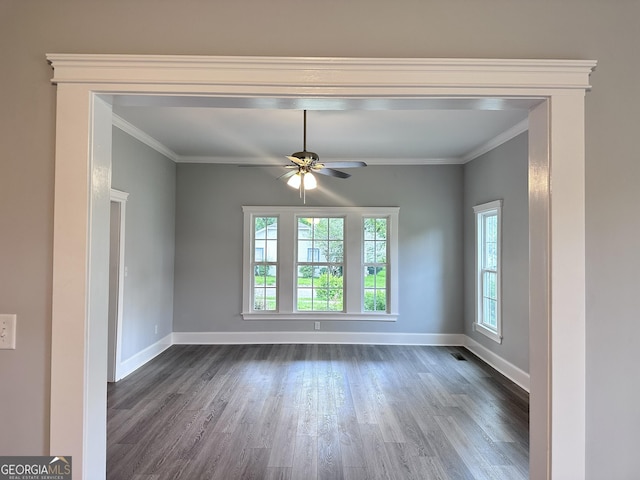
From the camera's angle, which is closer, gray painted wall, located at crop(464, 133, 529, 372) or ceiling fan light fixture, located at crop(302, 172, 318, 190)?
ceiling fan light fixture, located at crop(302, 172, 318, 190)

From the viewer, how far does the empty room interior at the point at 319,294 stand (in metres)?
2.52

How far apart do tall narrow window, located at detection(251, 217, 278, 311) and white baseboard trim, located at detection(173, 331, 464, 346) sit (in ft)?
1.56

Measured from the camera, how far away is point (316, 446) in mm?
2469

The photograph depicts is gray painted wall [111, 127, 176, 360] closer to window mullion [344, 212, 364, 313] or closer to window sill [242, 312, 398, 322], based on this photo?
window sill [242, 312, 398, 322]

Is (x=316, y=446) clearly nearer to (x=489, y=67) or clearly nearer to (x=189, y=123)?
(x=489, y=67)

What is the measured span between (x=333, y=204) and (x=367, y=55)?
4004mm

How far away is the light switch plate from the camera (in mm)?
1146

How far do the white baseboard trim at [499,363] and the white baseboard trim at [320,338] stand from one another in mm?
263

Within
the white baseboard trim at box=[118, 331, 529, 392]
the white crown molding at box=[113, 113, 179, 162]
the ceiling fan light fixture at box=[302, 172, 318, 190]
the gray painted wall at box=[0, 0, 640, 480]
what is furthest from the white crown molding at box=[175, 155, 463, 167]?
the gray painted wall at box=[0, 0, 640, 480]

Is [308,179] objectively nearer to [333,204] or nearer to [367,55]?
[333,204]

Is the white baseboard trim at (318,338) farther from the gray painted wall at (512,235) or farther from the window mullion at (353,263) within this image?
the gray painted wall at (512,235)

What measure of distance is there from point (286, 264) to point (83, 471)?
162 inches

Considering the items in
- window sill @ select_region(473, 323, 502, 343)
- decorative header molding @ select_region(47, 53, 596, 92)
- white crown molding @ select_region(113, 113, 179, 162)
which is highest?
white crown molding @ select_region(113, 113, 179, 162)

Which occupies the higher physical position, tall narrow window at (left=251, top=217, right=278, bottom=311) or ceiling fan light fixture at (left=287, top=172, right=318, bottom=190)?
ceiling fan light fixture at (left=287, top=172, right=318, bottom=190)
